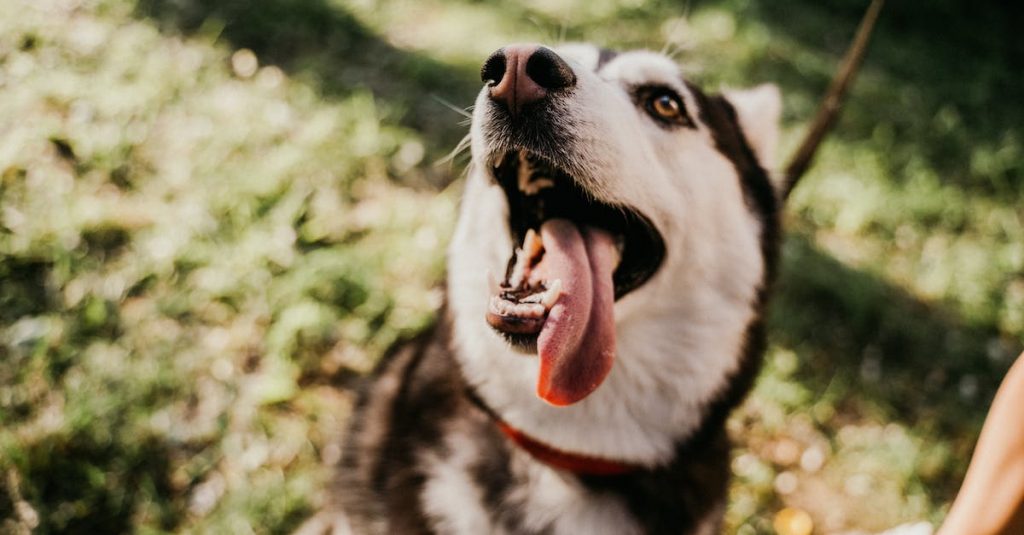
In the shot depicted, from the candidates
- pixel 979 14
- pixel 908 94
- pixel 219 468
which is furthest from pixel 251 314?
pixel 979 14

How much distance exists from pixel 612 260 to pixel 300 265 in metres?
1.95

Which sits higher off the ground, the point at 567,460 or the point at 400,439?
the point at 567,460

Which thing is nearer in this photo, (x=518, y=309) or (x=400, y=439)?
(x=518, y=309)

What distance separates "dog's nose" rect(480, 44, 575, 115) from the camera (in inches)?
58.6

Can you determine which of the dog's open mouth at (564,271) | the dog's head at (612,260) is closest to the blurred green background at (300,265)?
the dog's head at (612,260)

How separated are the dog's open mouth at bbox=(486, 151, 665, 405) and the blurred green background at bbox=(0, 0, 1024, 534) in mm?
1153

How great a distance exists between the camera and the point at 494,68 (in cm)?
153

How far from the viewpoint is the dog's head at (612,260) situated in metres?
1.64

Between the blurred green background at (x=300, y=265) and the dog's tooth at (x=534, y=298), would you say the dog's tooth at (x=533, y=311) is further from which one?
the blurred green background at (x=300, y=265)

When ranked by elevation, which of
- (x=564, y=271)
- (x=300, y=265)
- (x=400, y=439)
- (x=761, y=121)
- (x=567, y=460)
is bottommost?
(x=300, y=265)

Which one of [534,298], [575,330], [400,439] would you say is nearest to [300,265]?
[400,439]

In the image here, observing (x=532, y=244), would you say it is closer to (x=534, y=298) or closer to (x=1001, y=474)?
(x=534, y=298)

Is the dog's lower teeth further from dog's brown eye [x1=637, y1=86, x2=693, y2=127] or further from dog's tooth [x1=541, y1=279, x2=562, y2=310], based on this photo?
dog's brown eye [x1=637, y1=86, x2=693, y2=127]

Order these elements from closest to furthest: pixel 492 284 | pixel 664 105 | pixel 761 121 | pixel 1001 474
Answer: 1. pixel 1001 474
2. pixel 492 284
3. pixel 664 105
4. pixel 761 121
